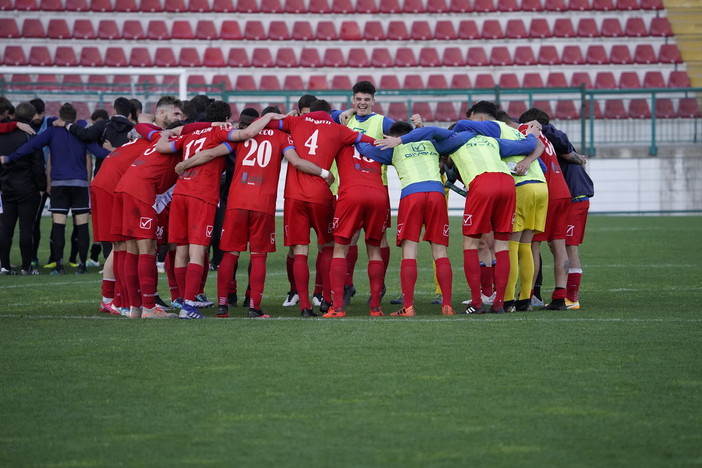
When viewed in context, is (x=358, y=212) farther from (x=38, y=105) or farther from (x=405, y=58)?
(x=405, y=58)

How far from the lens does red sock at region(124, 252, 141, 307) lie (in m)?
8.52

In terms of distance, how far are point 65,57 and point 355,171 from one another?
17883 millimetres

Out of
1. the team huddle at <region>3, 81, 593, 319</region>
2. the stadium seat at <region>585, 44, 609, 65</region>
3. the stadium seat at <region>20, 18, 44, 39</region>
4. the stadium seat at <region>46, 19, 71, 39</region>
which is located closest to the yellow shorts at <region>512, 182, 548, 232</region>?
the team huddle at <region>3, 81, 593, 319</region>

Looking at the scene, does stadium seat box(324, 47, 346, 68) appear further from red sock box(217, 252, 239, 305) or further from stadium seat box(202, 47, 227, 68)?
red sock box(217, 252, 239, 305)

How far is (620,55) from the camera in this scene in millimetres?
25703

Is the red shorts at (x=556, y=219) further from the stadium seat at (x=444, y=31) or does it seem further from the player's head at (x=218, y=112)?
the stadium seat at (x=444, y=31)

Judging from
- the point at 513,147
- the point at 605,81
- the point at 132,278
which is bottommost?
the point at 132,278

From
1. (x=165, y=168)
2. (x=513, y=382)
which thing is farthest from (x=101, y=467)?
(x=165, y=168)

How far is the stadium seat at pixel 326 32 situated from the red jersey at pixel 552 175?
56.5 feet

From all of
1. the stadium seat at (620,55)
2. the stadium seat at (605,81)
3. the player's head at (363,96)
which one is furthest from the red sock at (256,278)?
the stadium seat at (620,55)

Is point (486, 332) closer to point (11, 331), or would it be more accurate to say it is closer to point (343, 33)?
point (11, 331)

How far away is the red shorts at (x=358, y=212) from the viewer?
8.30 m

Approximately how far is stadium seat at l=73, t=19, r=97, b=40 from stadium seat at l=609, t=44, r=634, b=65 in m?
13.1

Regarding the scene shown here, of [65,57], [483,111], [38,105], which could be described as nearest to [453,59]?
[65,57]
